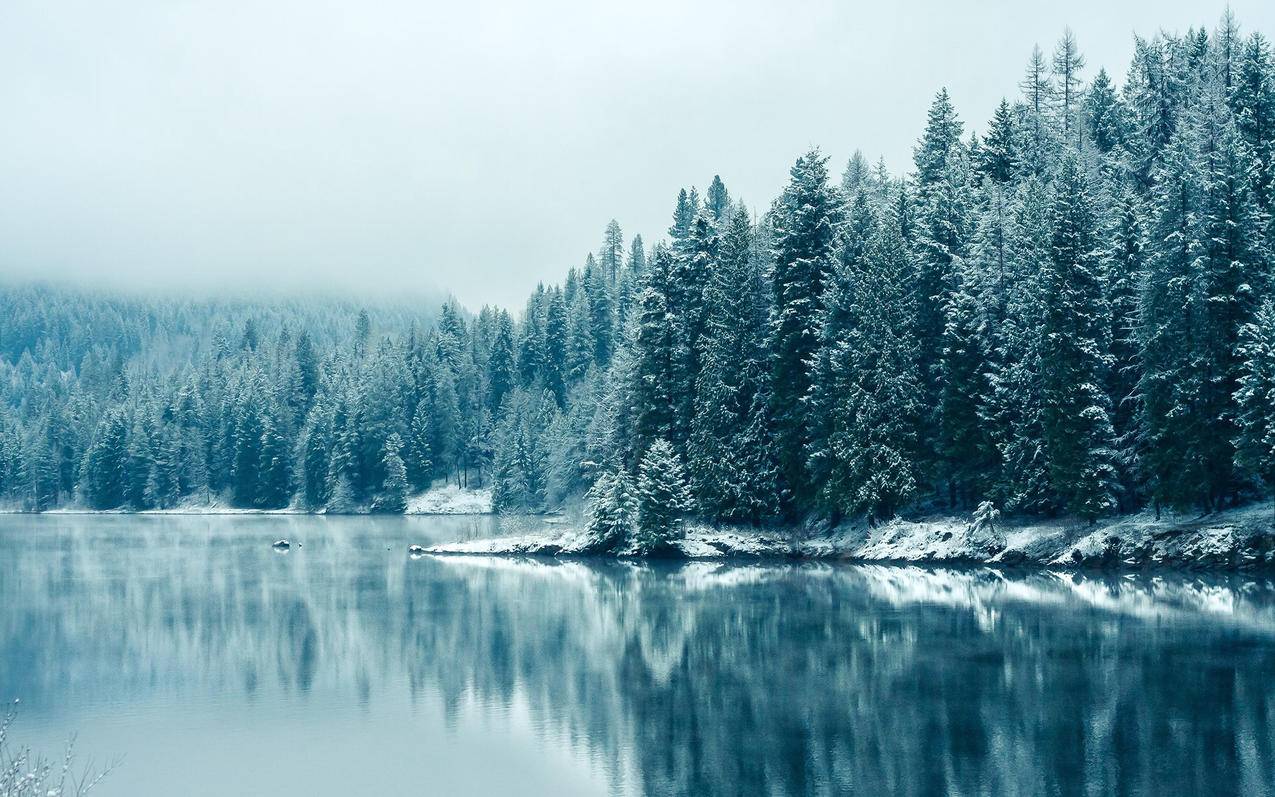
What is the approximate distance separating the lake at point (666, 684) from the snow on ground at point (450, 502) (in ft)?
254

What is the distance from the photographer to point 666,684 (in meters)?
29.0

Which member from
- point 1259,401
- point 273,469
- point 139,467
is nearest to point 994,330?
point 1259,401

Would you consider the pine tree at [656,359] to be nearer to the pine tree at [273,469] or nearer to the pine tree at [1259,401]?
the pine tree at [1259,401]

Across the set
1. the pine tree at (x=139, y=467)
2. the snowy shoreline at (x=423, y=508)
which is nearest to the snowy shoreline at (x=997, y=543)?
the snowy shoreline at (x=423, y=508)

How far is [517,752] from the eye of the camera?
2302 cm

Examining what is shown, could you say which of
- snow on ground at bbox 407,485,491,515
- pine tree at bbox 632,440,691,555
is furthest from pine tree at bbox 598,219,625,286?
pine tree at bbox 632,440,691,555

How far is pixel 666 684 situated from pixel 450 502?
107 m

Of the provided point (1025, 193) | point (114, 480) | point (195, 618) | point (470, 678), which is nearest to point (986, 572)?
point (1025, 193)

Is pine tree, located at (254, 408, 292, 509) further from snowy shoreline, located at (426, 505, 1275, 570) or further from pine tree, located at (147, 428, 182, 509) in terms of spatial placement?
snowy shoreline, located at (426, 505, 1275, 570)

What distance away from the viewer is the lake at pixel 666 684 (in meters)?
20.9

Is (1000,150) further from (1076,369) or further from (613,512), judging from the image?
(613,512)

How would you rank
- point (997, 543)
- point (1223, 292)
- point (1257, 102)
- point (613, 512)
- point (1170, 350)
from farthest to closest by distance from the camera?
point (613, 512) → point (1257, 102) → point (997, 543) → point (1170, 350) → point (1223, 292)

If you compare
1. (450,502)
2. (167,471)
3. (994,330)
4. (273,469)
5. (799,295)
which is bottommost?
(450,502)

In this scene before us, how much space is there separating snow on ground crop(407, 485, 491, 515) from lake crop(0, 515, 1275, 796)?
7752 cm
